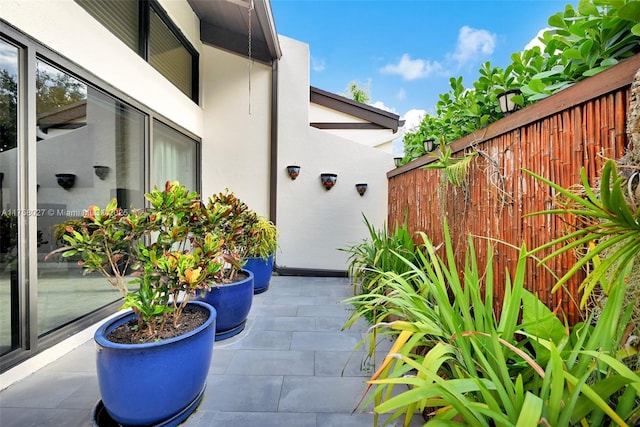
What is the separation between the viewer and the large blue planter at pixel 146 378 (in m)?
1.49

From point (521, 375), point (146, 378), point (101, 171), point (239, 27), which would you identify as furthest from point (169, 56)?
point (521, 375)

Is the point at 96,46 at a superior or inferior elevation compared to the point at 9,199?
superior

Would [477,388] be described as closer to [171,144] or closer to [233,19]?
[171,144]

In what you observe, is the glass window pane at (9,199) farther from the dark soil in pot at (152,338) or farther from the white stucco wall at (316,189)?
the white stucco wall at (316,189)

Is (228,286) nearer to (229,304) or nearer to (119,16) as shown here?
(229,304)

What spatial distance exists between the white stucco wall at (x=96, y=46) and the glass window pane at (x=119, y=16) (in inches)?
5.4

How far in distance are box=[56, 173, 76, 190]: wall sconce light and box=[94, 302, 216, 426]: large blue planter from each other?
4.74 ft

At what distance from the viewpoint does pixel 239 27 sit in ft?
16.1

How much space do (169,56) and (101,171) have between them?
2.24 meters

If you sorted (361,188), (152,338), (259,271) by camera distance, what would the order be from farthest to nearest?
(361,188)
(259,271)
(152,338)

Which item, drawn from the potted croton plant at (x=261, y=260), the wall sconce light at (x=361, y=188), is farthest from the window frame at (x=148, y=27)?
the wall sconce light at (x=361, y=188)

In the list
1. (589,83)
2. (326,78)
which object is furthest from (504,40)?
(589,83)

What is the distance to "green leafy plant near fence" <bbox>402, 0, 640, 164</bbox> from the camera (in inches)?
46.6

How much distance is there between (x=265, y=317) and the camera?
128 inches
